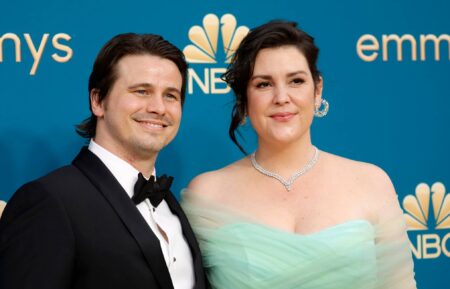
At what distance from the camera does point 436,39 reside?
2.60 meters

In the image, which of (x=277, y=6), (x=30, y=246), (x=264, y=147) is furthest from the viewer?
(x=277, y=6)

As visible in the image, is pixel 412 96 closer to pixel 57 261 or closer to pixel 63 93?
pixel 63 93

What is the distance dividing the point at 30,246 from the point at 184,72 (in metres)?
0.73

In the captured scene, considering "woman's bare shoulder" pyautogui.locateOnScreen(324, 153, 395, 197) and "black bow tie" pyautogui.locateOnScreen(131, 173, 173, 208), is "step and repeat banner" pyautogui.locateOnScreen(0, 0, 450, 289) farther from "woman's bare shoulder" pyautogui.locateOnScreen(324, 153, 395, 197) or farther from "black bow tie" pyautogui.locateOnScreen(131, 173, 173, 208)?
"black bow tie" pyautogui.locateOnScreen(131, 173, 173, 208)

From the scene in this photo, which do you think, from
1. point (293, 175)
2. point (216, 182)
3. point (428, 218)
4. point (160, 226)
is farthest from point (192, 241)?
point (428, 218)

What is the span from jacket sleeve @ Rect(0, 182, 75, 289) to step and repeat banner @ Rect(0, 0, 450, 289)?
773 millimetres

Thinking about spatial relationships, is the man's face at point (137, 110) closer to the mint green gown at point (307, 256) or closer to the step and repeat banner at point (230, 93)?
the mint green gown at point (307, 256)

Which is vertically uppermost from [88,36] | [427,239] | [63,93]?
[88,36]

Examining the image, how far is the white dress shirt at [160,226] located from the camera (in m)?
1.66

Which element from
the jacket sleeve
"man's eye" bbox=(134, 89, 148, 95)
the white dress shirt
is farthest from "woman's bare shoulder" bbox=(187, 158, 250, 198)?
the jacket sleeve

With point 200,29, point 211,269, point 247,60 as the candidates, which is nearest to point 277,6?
point 200,29

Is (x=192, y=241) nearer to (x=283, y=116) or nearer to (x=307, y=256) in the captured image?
(x=307, y=256)

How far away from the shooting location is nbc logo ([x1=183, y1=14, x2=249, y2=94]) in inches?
92.0

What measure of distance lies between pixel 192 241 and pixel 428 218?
1165 millimetres
